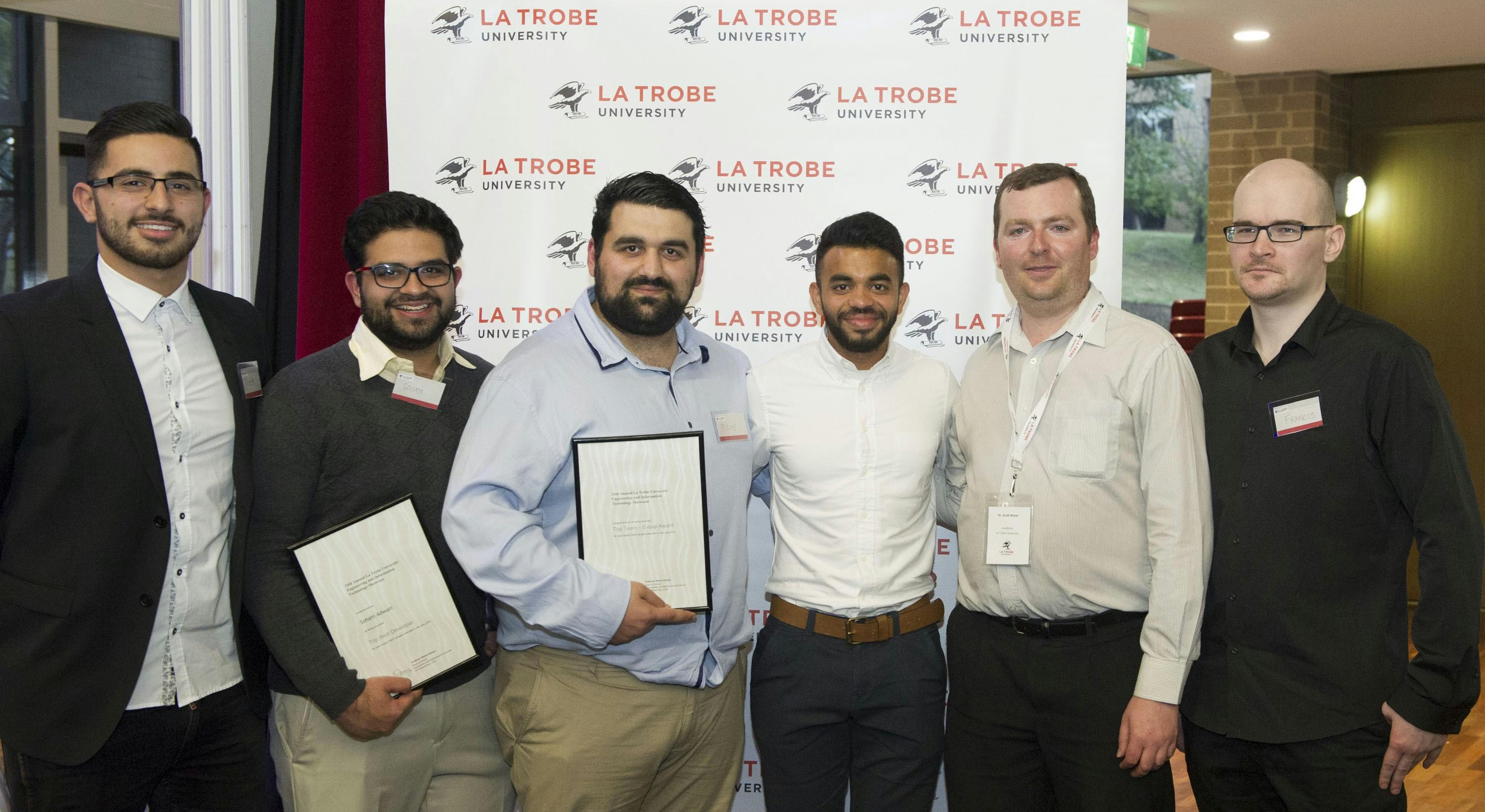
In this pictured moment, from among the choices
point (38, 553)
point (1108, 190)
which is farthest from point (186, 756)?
point (1108, 190)

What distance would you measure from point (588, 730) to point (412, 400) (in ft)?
2.77

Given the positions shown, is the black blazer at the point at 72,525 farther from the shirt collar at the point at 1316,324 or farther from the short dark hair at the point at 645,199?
the shirt collar at the point at 1316,324

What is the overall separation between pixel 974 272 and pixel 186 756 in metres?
2.57

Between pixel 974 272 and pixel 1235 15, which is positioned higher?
pixel 1235 15

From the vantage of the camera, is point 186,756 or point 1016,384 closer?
point 186,756

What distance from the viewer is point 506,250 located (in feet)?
11.9

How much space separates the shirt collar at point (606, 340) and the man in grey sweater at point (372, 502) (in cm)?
32

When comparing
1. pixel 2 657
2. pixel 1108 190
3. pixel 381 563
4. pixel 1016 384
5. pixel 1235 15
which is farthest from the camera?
pixel 1235 15

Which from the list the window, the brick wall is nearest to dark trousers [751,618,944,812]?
the brick wall

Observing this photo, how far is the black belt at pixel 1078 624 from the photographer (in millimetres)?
2453

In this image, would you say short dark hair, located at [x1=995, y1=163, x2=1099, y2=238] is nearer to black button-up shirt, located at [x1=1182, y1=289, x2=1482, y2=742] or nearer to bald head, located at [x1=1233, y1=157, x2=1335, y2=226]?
bald head, located at [x1=1233, y1=157, x2=1335, y2=226]

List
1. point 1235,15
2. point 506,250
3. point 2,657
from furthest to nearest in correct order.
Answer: point 1235,15, point 506,250, point 2,657

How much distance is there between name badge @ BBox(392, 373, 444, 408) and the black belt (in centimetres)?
146

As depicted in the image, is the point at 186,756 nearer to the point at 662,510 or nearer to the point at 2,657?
the point at 2,657
